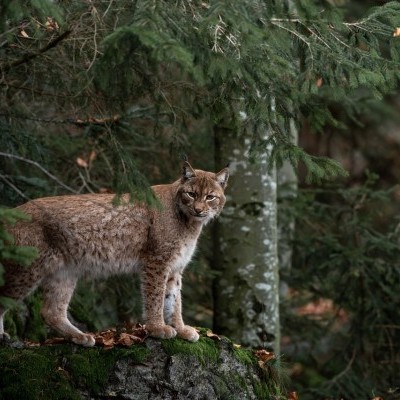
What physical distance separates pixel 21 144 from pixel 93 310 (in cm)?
A: 272

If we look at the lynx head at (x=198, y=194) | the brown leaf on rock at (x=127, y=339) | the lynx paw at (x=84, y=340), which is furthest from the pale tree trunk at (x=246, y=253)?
the lynx paw at (x=84, y=340)

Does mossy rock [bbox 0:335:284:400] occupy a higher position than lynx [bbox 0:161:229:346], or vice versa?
lynx [bbox 0:161:229:346]

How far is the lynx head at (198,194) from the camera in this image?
24.4ft

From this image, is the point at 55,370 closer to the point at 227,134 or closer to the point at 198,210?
the point at 198,210

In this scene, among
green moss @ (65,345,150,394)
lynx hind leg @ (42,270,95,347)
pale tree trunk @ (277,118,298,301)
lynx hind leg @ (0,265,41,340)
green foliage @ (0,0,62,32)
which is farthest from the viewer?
pale tree trunk @ (277,118,298,301)

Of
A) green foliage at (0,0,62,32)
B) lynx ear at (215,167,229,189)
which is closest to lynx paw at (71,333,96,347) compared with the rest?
lynx ear at (215,167,229,189)

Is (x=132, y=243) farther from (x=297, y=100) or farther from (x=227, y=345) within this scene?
(x=297, y=100)

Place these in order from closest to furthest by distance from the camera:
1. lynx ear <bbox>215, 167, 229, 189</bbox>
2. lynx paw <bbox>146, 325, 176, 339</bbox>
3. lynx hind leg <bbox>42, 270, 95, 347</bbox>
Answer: lynx paw <bbox>146, 325, 176, 339</bbox> → lynx hind leg <bbox>42, 270, 95, 347</bbox> → lynx ear <bbox>215, 167, 229, 189</bbox>

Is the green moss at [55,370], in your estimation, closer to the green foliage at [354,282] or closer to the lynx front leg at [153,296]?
the lynx front leg at [153,296]

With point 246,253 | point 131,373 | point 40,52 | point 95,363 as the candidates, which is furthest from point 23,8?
point 246,253

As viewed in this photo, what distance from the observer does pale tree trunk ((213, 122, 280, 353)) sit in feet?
32.0

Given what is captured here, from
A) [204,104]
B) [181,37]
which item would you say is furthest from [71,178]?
[181,37]

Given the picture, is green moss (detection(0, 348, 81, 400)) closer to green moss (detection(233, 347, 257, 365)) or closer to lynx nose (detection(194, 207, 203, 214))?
green moss (detection(233, 347, 257, 365))

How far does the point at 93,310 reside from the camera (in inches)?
402
